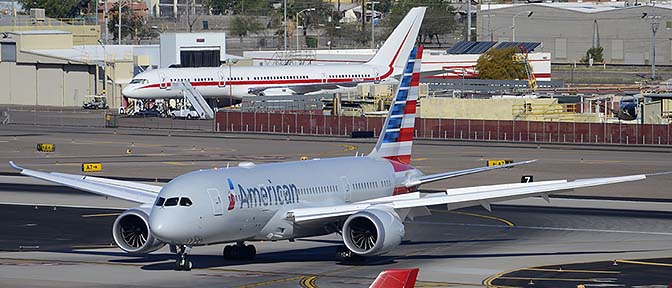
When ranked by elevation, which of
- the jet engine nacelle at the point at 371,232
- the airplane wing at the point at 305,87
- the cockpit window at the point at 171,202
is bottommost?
the jet engine nacelle at the point at 371,232

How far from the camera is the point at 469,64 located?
531 feet

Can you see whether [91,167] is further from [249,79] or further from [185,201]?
[249,79]

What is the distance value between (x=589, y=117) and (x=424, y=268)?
72605mm

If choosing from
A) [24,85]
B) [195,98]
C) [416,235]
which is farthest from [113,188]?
[24,85]

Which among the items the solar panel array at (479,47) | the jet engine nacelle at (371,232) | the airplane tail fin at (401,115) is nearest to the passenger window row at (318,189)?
the jet engine nacelle at (371,232)

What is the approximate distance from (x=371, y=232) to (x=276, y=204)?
335cm

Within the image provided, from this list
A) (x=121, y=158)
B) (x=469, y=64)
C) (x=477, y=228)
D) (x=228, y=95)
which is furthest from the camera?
(x=469, y=64)

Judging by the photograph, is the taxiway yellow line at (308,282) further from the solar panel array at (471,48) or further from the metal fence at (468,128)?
the solar panel array at (471,48)

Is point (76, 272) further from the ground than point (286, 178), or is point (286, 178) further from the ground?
point (286, 178)

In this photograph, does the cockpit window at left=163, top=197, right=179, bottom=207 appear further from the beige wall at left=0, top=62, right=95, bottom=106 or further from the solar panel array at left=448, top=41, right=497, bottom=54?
the solar panel array at left=448, top=41, right=497, bottom=54

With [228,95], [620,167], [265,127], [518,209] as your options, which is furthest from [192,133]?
[518,209]

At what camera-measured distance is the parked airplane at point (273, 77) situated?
130625 millimetres

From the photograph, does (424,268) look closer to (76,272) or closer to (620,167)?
(76,272)

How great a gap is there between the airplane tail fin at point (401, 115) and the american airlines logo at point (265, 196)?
24.1ft
